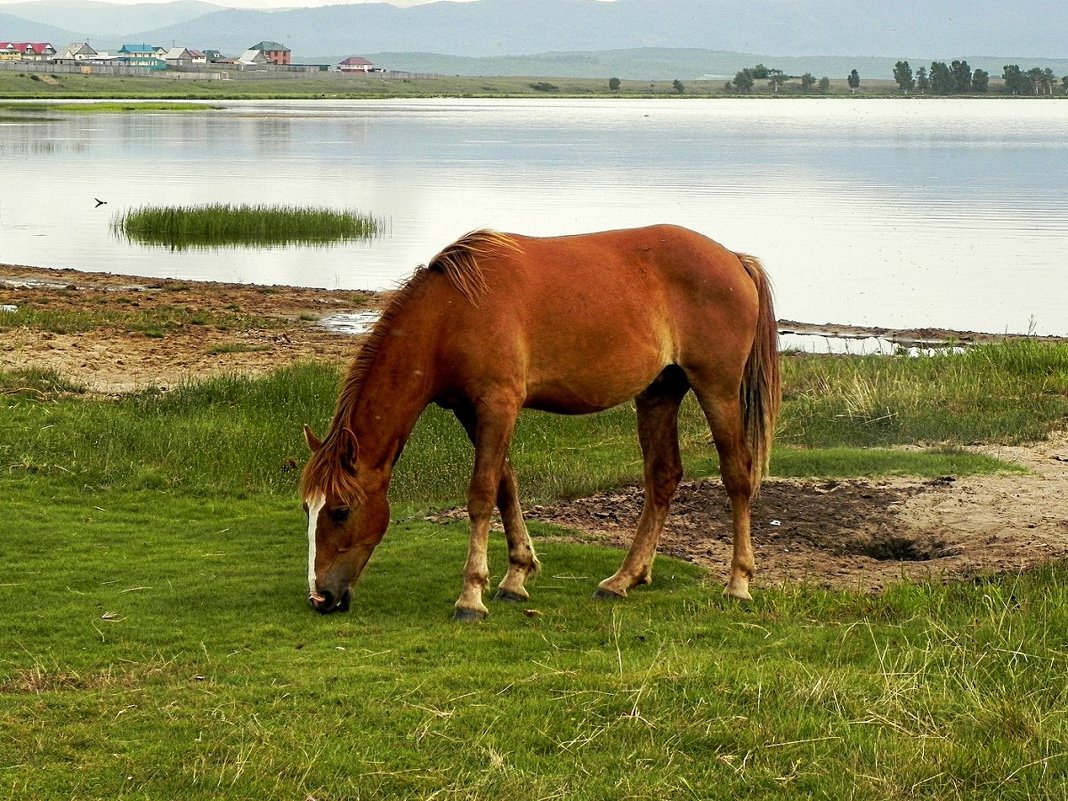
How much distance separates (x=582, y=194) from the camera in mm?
49125

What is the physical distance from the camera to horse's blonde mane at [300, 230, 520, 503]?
24.2ft

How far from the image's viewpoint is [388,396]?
7.57 metres

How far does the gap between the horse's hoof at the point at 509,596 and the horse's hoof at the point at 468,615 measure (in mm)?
436

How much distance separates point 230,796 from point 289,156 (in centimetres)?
6624

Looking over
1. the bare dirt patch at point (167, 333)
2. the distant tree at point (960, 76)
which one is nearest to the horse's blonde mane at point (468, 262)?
the bare dirt patch at point (167, 333)

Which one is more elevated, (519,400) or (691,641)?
(519,400)

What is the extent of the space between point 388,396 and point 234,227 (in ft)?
94.9

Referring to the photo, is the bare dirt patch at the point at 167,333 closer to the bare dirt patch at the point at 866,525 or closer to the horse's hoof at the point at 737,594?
the bare dirt patch at the point at 866,525

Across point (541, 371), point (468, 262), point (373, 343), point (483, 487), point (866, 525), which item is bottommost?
point (866, 525)

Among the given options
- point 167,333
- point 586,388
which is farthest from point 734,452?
point 167,333

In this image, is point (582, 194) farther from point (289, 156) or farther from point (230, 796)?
point (230, 796)

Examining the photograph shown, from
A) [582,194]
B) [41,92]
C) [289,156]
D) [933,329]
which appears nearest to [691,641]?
[933,329]

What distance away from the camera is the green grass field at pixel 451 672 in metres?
5.23

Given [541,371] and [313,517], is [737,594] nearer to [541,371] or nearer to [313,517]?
[541,371]
